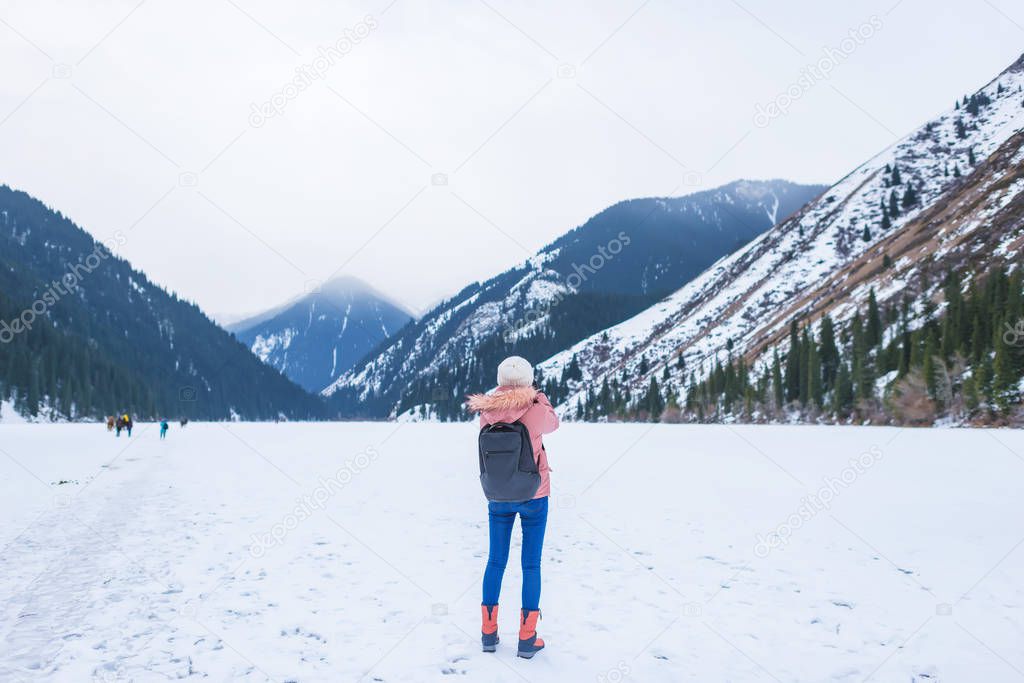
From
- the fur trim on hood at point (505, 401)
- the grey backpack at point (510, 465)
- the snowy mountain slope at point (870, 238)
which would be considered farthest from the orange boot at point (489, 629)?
the snowy mountain slope at point (870, 238)

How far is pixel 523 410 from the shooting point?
5562 millimetres

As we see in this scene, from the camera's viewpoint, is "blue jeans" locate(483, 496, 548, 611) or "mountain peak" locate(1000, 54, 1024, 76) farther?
"mountain peak" locate(1000, 54, 1024, 76)

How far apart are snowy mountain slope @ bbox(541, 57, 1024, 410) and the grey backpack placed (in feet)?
311

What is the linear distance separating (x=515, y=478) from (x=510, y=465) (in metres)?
0.13

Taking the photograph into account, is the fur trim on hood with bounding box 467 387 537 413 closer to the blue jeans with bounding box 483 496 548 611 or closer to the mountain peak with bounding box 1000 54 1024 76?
the blue jeans with bounding box 483 496 548 611

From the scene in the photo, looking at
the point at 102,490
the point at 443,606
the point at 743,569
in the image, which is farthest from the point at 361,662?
the point at 102,490

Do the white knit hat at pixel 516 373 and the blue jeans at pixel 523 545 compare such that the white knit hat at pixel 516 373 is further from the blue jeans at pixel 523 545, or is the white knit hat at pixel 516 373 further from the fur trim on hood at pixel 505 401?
the blue jeans at pixel 523 545

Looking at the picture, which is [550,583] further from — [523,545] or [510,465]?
[510,465]

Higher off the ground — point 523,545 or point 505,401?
point 505,401

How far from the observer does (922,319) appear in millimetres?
73125

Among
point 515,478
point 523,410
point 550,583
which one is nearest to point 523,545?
point 515,478

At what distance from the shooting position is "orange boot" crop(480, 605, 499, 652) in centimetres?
553

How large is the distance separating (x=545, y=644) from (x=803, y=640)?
242 centimetres

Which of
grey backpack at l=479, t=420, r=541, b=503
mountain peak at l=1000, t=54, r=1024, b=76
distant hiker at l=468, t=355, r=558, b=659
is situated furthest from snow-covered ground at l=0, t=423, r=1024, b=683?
mountain peak at l=1000, t=54, r=1024, b=76
